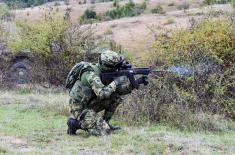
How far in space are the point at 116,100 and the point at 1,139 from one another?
1911mm

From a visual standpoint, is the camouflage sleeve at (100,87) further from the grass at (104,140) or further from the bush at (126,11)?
the bush at (126,11)

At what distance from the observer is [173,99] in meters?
9.95

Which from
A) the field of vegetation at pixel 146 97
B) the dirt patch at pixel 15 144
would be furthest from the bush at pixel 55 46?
the dirt patch at pixel 15 144

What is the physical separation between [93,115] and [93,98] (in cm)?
29

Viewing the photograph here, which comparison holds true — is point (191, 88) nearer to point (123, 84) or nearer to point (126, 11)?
point (123, 84)

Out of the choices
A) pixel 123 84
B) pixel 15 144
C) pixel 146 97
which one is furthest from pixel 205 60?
pixel 15 144

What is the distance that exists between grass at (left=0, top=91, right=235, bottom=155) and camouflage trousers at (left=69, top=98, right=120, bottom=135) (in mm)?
169

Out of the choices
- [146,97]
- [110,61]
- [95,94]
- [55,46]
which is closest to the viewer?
[110,61]

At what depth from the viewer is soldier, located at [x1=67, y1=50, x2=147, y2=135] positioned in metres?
8.36

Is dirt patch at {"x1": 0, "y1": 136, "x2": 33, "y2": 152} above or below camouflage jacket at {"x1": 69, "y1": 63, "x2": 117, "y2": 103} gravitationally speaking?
below

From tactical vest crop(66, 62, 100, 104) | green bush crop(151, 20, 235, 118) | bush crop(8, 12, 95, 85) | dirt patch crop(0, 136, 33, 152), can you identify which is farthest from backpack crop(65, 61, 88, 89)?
bush crop(8, 12, 95, 85)

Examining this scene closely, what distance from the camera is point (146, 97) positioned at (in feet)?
32.7

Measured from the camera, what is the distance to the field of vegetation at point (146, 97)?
308 inches

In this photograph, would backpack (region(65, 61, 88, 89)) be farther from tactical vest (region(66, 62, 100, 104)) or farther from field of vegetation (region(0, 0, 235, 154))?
field of vegetation (region(0, 0, 235, 154))
